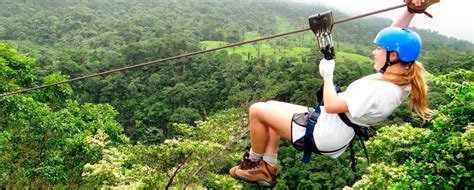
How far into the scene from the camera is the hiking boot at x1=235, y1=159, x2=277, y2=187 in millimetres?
2717

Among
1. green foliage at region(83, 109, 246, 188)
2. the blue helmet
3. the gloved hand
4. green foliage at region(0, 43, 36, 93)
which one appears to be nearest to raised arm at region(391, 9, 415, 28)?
the blue helmet

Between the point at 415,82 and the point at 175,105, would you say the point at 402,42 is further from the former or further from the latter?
the point at 175,105

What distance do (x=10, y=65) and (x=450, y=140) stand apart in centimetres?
950

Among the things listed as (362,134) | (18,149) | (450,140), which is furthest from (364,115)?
(18,149)

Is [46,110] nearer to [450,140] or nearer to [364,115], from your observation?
[450,140]

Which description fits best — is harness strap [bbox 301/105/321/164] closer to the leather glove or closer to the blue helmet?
the blue helmet

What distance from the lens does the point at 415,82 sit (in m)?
2.39

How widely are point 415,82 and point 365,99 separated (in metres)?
0.31

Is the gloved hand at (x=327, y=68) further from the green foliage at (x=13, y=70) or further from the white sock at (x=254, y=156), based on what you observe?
the green foliage at (x=13, y=70)

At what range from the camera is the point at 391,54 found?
2.35 metres

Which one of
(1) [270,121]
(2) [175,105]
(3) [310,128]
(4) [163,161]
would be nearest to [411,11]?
(3) [310,128]

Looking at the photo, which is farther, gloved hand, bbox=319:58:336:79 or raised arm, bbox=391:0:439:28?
raised arm, bbox=391:0:439:28

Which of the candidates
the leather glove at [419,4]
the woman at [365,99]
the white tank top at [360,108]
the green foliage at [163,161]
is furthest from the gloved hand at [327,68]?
the green foliage at [163,161]

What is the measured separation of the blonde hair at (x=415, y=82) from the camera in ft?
7.73
